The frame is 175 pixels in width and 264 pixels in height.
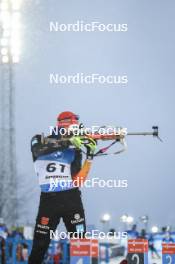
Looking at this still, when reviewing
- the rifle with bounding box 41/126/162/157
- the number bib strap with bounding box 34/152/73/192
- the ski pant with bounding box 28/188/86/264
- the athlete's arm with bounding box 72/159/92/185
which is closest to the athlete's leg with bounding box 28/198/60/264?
the ski pant with bounding box 28/188/86/264

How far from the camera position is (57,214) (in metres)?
6.71

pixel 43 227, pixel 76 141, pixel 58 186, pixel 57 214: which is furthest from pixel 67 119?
pixel 43 227

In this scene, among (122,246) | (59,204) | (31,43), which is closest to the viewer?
(59,204)

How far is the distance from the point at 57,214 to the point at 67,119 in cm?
82

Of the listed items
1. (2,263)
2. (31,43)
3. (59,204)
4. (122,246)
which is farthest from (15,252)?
(59,204)

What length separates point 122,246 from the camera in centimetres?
1220

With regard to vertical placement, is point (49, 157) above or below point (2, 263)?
above

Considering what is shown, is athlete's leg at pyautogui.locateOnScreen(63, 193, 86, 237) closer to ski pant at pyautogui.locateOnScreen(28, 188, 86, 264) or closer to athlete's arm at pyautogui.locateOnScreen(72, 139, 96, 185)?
ski pant at pyautogui.locateOnScreen(28, 188, 86, 264)

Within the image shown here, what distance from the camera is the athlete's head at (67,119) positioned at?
6.76 meters

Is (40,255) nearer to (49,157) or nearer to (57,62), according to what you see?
(49,157)

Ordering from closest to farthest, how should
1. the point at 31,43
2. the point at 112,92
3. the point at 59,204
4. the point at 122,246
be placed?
the point at 59,204, the point at 112,92, the point at 31,43, the point at 122,246

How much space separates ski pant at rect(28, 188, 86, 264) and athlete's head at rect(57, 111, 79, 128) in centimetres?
56

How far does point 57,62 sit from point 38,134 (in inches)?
44.4

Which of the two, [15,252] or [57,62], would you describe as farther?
[15,252]
